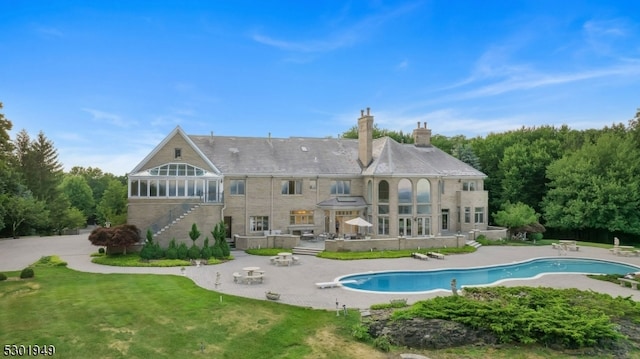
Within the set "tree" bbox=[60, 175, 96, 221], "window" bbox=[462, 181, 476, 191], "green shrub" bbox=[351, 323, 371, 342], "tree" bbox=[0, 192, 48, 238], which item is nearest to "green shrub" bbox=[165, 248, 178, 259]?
"green shrub" bbox=[351, 323, 371, 342]

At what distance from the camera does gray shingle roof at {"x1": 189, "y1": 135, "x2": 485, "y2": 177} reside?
3681cm

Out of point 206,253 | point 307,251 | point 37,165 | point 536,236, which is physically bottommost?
point 307,251

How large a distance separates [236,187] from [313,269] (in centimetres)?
1312

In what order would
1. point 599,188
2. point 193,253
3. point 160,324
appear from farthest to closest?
point 599,188
point 193,253
point 160,324

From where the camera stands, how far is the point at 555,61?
30766mm

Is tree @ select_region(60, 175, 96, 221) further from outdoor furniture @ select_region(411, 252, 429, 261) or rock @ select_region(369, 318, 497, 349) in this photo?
rock @ select_region(369, 318, 497, 349)

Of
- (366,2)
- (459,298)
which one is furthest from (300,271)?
(366,2)

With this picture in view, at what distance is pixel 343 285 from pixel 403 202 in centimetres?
1665

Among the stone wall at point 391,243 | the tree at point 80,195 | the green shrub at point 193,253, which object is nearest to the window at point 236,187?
the green shrub at point 193,253

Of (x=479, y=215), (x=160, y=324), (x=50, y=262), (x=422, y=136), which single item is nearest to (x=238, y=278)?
(x=160, y=324)

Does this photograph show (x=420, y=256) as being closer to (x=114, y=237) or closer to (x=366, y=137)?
(x=366, y=137)

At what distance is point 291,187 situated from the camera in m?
37.3

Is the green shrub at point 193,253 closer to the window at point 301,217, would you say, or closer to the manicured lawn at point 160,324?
the manicured lawn at point 160,324

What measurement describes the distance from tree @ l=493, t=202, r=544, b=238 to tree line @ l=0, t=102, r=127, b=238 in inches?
1435
